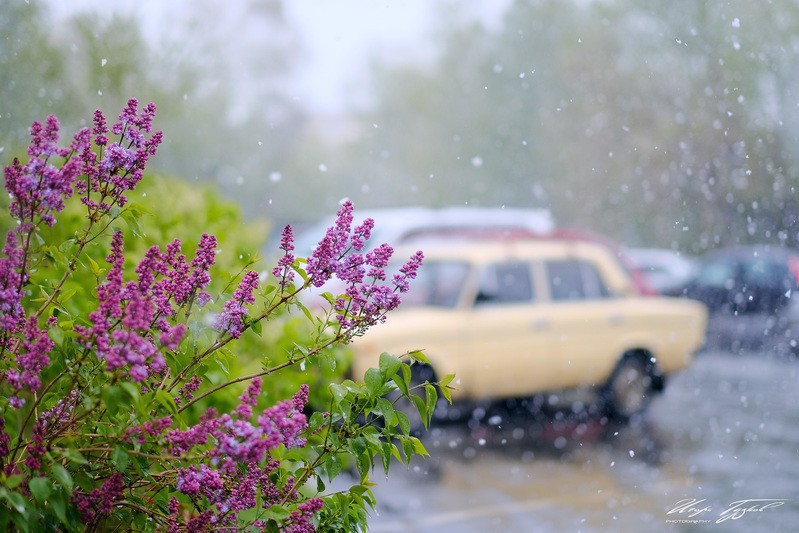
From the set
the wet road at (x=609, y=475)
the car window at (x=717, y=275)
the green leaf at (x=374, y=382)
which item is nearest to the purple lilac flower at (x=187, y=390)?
the green leaf at (x=374, y=382)

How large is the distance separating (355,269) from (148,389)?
41 centimetres

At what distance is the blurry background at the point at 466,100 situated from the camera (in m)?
13.6

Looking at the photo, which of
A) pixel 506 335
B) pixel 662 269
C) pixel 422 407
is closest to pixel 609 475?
pixel 506 335

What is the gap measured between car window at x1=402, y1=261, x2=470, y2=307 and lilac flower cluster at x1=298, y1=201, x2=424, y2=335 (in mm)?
5831

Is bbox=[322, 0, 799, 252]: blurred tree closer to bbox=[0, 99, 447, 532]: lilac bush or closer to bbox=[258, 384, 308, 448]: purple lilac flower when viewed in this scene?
bbox=[0, 99, 447, 532]: lilac bush

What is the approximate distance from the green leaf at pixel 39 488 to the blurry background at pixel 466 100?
7.63 metres

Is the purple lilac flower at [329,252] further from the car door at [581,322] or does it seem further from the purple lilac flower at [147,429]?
the car door at [581,322]

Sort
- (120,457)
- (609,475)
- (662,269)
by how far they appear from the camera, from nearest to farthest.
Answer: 1. (120,457)
2. (609,475)
3. (662,269)

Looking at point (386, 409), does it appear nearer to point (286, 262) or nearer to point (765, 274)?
point (286, 262)

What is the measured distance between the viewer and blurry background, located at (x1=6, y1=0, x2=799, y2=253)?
13602mm

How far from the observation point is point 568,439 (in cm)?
743

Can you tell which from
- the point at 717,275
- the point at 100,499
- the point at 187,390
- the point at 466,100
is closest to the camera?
the point at 100,499

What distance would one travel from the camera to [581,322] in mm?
7746

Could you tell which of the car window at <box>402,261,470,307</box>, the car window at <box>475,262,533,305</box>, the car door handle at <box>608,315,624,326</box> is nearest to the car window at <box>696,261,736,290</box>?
the car door handle at <box>608,315,624,326</box>
